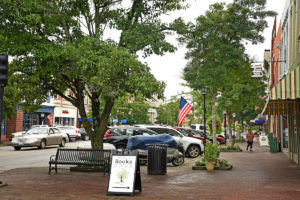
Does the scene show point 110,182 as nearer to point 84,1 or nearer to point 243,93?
point 84,1

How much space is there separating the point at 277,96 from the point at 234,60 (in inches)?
433

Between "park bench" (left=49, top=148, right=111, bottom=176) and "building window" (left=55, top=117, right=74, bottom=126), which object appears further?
"building window" (left=55, top=117, right=74, bottom=126)

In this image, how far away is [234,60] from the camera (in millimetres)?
22578

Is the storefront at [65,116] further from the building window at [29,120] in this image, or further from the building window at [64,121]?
the building window at [29,120]

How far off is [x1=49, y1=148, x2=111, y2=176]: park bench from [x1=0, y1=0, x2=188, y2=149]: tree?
41.2 inches

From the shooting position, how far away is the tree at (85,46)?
12.1 meters

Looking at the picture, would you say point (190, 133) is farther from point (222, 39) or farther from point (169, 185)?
point (169, 185)

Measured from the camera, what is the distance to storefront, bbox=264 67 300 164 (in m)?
10.5

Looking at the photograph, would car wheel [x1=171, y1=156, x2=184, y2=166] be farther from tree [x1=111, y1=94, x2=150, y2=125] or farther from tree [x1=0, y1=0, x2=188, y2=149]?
tree [x1=111, y1=94, x2=150, y2=125]

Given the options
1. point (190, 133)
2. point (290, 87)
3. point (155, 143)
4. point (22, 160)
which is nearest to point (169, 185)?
point (290, 87)

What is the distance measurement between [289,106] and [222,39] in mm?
7244

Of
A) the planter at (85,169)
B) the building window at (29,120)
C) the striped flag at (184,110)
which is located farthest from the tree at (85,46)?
the building window at (29,120)

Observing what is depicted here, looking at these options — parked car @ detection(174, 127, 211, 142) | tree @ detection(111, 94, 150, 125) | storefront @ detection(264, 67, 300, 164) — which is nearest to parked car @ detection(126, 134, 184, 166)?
storefront @ detection(264, 67, 300, 164)

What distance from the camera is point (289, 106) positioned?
17.5 metres
